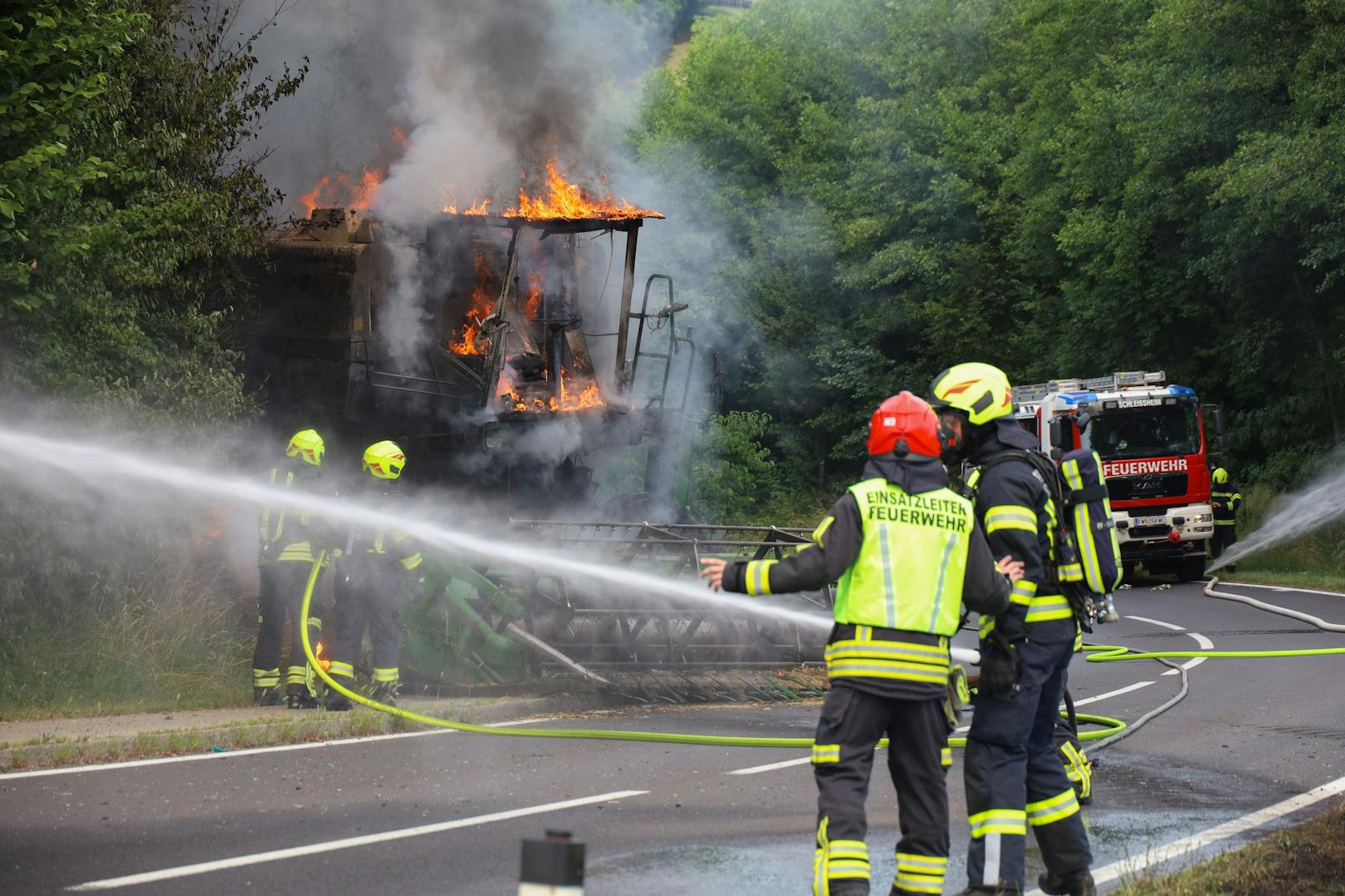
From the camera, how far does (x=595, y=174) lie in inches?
536

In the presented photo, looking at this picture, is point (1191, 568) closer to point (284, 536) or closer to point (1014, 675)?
point (284, 536)

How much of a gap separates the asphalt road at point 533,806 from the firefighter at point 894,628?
83cm

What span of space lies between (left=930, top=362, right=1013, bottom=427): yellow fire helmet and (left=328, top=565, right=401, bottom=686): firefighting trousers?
4788 millimetres

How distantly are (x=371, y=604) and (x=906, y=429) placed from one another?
519 centimetres

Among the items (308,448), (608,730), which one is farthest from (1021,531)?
(308,448)

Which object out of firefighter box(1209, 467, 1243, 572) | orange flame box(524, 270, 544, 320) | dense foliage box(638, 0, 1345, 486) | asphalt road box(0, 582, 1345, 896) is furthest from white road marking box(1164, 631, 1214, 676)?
dense foliage box(638, 0, 1345, 486)

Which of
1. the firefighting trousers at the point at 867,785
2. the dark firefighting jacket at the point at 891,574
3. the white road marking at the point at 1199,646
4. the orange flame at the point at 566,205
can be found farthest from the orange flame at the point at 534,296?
the firefighting trousers at the point at 867,785

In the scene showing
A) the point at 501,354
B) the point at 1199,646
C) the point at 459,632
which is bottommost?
the point at 1199,646

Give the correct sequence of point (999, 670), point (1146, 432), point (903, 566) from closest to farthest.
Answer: point (903, 566) < point (999, 670) < point (1146, 432)

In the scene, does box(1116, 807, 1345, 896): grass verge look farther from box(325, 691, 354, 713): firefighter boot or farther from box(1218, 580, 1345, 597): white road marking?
box(1218, 580, 1345, 597): white road marking

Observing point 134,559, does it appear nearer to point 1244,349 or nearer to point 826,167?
point 1244,349

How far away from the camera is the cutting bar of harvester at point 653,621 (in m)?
10.1

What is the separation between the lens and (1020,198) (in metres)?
33.0

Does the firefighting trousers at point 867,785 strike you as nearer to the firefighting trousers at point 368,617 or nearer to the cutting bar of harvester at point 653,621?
the firefighting trousers at point 368,617
